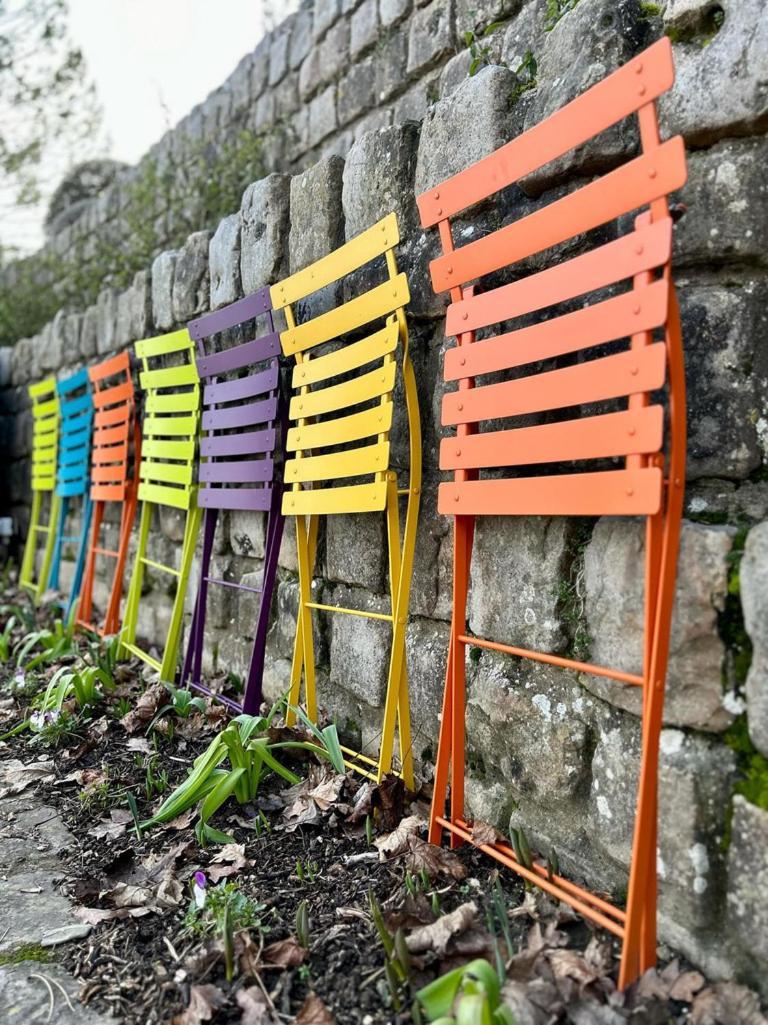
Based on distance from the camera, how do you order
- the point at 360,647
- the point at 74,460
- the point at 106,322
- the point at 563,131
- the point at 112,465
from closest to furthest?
the point at 563,131
the point at 360,647
the point at 112,465
the point at 106,322
the point at 74,460

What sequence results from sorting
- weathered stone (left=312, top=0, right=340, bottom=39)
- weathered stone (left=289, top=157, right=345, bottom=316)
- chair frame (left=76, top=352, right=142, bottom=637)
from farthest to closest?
weathered stone (left=312, top=0, right=340, bottom=39) → chair frame (left=76, top=352, right=142, bottom=637) → weathered stone (left=289, top=157, right=345, bottom=316)

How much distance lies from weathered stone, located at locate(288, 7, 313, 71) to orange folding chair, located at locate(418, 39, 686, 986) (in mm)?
3572

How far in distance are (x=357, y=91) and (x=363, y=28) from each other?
30 centimetres

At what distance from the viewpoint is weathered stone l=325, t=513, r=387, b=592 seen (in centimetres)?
263

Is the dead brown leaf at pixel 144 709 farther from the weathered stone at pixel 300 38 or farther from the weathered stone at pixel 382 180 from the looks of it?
the weathered stone at pixel 300 38

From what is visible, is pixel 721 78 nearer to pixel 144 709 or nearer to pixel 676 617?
pixel 676 617

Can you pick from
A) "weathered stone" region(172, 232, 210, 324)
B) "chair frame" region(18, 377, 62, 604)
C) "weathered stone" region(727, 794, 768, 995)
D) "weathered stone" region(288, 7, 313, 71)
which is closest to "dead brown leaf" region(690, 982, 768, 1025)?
"weathered stone" region(727, 794, 768, 995)

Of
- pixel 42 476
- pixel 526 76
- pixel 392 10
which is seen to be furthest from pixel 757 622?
pixel 42 476

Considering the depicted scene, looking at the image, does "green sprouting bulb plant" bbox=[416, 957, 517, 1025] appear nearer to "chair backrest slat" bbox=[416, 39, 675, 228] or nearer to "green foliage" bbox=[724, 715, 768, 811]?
"green foliage" bbox=[724, 715, 768, 811]

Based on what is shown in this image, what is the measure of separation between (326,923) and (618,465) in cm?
119

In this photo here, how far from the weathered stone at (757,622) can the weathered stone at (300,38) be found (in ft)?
15.2

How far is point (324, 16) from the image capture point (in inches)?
190

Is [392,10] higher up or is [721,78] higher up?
[392,10]

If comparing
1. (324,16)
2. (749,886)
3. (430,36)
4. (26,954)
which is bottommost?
(26,954)
